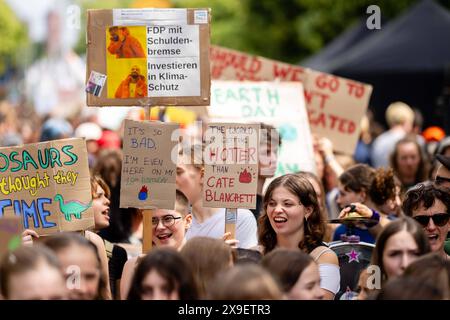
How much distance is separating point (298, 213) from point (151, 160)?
96 centimetres

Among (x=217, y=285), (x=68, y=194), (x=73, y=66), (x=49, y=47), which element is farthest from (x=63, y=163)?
(x=49, y=47)

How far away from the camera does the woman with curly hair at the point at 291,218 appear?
24.4ft

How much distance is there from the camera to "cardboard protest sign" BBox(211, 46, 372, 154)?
11859mm

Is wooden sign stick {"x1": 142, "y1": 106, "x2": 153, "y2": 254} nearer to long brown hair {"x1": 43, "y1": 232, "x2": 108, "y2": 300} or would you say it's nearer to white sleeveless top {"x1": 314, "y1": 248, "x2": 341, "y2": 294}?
white sleeveless top {"x1": 314, "y1": 248, "x2": 341, "y2": 294}

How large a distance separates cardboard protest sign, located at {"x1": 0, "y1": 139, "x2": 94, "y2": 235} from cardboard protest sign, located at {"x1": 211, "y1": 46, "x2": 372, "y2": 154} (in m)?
4.33

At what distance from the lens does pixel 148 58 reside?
26.8 feet

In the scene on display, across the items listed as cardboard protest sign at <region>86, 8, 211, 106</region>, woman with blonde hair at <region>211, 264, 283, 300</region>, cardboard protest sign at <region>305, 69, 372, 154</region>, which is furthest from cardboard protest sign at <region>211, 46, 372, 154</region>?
woman with blonde hair at <region>211, 264, 283, 300</region>

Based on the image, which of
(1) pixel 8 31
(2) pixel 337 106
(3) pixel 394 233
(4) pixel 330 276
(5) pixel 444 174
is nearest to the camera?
(3) pixel 394 233

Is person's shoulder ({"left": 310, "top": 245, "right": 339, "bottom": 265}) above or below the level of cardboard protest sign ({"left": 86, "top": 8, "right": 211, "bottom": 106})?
below

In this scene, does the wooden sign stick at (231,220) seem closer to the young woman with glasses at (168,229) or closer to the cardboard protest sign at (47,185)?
the young woman with glasses at (168,229)

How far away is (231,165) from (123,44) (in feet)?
3.44

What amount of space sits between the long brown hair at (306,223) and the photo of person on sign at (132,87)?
1103mm

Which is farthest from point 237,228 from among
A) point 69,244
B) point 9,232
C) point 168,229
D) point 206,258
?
point 9,232

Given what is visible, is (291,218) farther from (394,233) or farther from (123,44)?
(123,44)
